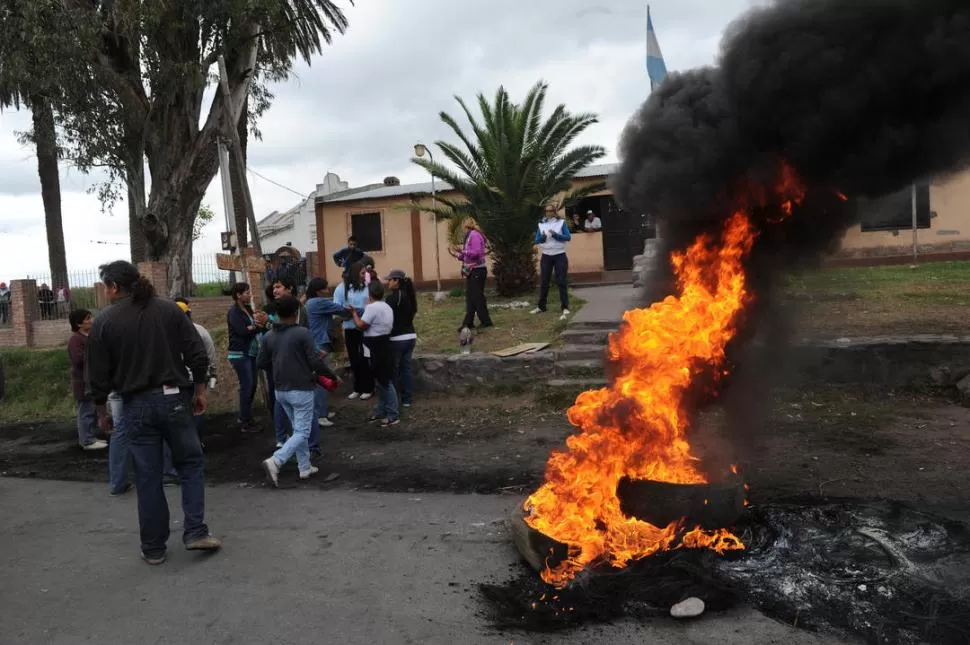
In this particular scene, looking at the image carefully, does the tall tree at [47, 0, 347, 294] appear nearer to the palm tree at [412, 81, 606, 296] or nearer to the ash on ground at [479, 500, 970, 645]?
the palm tree at [412, 81, 606, 296]

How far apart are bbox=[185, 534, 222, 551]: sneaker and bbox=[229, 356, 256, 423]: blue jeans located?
12.7 feet

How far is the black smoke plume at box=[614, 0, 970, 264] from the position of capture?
4.27 meters

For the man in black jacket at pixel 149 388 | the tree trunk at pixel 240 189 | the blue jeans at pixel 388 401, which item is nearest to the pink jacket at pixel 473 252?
the blue jeans at pixel 388 401

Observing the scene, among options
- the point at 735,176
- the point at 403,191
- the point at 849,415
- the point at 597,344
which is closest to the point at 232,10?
the point at 403,191

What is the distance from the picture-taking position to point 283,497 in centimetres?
609

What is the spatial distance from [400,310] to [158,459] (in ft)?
13.6

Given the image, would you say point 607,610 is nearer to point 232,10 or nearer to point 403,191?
point 232,10

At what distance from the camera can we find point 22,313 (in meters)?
15.9

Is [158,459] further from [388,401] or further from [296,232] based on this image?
[296,232]

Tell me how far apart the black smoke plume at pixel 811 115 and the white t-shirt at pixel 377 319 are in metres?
3.82

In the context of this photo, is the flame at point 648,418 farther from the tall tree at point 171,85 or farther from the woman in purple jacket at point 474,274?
the tall tree at point 171,85

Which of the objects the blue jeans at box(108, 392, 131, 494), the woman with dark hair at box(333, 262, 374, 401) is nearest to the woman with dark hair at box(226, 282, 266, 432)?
the woman with dark hair at box(333, 262, 374, 401)

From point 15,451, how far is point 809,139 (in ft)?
31.6

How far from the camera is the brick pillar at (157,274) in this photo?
14.2 meters
